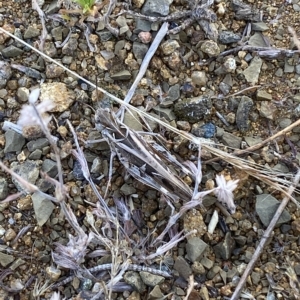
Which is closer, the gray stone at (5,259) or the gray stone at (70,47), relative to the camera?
the gray stone at (5,259)

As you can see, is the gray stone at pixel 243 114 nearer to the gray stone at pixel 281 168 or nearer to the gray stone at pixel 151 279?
the gray stone at pixel 281 168

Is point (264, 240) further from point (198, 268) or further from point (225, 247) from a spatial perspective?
point (198, 268)

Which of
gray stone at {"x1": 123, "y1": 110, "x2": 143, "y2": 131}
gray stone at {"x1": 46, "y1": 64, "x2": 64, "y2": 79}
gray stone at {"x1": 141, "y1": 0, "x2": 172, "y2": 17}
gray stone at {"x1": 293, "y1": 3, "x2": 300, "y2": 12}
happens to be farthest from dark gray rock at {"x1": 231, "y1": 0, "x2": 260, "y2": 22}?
gray stone at {"x1": 46, "y1": 64, "x2": 64, "y2": 79}

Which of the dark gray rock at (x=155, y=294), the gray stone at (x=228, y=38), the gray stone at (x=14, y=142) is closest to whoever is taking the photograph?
the dark gray rock at (x=155, y=294)

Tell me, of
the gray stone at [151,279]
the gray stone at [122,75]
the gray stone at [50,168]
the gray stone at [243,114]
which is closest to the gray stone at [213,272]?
the gray stone at [151,279]

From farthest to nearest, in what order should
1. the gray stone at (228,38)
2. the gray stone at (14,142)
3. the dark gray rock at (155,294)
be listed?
1. the gray stone at (228,38)
2. the gray stone at (14,142)
3. the dark gray rock at (155,294)

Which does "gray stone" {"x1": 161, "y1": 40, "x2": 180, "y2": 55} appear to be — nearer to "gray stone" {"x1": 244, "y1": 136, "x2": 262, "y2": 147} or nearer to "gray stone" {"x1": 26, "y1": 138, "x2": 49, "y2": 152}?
"gray stone" {"x1": 244, "y1": 136, "x2": 262, "y2": 147}

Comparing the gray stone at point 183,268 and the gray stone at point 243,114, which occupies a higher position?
the gray stone at point 243,114
